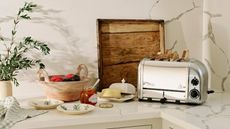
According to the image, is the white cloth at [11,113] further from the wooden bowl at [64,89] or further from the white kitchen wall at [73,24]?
the white kitchen wall at [73,24]

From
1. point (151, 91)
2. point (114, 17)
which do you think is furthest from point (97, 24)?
point (151, 91)

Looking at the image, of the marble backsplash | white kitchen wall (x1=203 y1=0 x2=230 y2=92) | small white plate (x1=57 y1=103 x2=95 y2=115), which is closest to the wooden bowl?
small white plate (x1=57 y1=103 x2=95 y2=115)

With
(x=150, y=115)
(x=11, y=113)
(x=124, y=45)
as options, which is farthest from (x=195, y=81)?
(x=11, y=113)

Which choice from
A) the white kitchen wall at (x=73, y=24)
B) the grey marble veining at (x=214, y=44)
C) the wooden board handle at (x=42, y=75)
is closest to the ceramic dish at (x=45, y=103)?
the wooden board handle at (x=42, y=75)

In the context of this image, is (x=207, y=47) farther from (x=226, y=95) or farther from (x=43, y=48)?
(x=43, y=48)

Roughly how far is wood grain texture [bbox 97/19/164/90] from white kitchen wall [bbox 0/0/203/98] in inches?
2.0

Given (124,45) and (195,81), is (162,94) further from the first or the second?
(124,45)

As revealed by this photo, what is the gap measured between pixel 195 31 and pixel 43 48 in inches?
42.8

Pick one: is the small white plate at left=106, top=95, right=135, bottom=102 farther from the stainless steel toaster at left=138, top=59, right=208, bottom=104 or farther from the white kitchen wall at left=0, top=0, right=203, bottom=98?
the white kitchen wall at left=0, top=0, right=203, bottom=98

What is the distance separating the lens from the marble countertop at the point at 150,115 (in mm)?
1544

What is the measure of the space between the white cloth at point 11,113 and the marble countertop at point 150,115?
0.11ft

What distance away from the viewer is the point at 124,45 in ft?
7.23

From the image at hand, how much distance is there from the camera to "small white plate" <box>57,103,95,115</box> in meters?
1.65

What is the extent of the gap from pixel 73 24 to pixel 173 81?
0.70 metres
